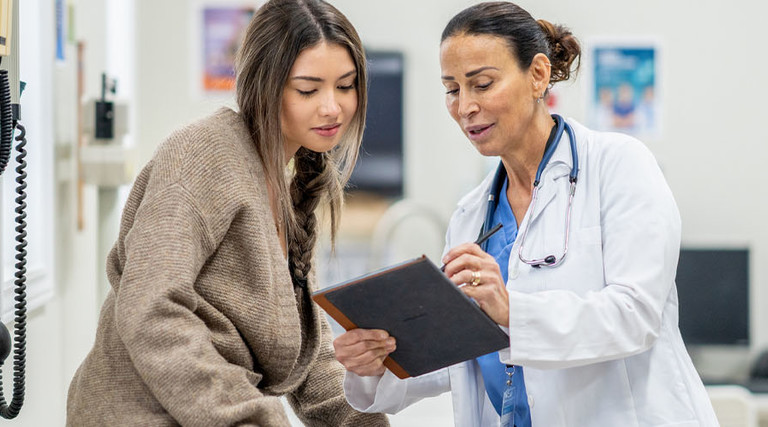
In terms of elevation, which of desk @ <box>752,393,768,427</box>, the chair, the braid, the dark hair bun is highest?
the dark hair bun

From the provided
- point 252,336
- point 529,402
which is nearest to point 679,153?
point 529,402

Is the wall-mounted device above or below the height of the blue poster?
below

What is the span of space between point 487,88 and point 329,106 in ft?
1.00

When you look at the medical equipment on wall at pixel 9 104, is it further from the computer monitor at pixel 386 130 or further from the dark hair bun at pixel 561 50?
the computer monitor at pixel 386 130

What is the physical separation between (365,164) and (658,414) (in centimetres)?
280

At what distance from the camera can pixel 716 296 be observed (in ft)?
13.6

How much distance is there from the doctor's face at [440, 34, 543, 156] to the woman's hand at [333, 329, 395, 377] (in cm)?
42

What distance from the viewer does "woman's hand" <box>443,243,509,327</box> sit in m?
1.33

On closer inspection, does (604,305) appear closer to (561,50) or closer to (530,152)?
(530,152)

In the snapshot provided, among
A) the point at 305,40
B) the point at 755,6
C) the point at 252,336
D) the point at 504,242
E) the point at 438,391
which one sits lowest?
the point at 438,391

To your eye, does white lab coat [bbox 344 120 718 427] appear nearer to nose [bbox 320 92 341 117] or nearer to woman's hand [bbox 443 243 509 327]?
woman's hand [bbox 443 243 509 327]

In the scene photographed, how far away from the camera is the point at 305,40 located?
4.57 ft

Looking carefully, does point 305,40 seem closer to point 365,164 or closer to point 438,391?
point 438,391

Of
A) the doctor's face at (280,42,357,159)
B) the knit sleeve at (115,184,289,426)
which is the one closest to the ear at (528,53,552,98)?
the doctor's face at (280,42,357,159)
